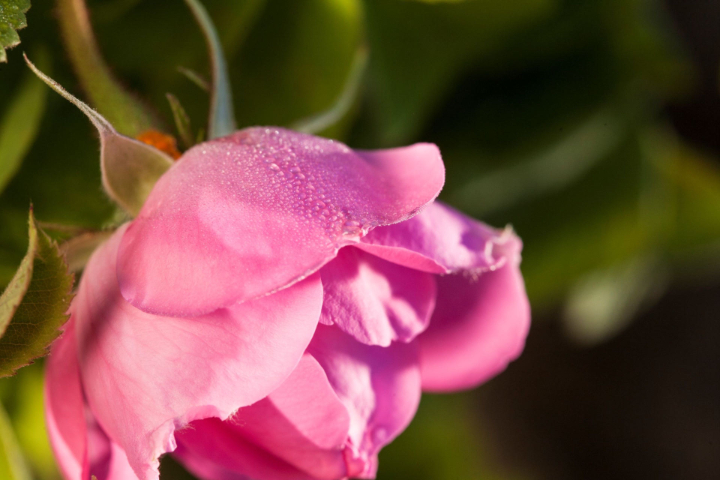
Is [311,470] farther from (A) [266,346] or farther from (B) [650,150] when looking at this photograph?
(B) [650,150]

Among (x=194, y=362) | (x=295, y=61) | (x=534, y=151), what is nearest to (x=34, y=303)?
(x=194, y=362)

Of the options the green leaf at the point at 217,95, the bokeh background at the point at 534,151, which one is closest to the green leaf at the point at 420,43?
the bokeh background at the point at 534,151

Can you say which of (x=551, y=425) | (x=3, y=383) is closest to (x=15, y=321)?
(x=3, y=383)

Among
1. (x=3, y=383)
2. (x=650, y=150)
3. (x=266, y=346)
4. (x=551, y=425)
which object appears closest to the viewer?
(x=266, y=346)

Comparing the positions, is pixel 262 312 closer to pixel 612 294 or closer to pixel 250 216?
pixel 250 216

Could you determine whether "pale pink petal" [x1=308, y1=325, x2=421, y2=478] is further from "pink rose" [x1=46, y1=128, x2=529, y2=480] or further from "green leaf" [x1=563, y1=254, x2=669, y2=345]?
"green leaf" [x1=563, y1=254, x2=669, y2=345]

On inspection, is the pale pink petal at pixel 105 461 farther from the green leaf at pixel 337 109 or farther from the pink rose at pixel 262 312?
the green leaf at pixel 337 109

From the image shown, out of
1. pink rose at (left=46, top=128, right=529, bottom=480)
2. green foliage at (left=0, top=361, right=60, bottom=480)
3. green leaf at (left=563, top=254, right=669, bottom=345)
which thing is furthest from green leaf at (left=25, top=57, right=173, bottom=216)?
green leaf at (left=563, top=254, right=669, bottom=345)
